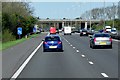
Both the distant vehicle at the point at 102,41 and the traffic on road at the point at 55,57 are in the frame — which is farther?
the distant vehicle at the point at 102,41

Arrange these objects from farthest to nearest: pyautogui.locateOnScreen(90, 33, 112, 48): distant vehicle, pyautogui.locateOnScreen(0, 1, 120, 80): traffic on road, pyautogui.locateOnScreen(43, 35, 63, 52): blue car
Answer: pyautogui.locateOnScreen(90, 33, 112, 48): distant vehicle < pyautogui.locateOnScreen(43, 35, 63, 52): blue car < pyautogui.locateOnScreen(0, 1, 120, 80): traffic on road

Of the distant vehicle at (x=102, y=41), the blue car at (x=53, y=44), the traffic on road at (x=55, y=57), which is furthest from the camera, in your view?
the distant vehicle at (x=102, y=41)

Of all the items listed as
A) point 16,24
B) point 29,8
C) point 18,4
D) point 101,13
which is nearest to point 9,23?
point 16,24

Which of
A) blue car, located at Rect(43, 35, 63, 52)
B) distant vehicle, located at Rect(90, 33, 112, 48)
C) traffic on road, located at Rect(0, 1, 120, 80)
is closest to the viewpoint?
traffic on road, located at Rect(0, 1, 120, 80)

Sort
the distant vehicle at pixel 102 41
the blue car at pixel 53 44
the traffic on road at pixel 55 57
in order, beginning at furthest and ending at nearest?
the distant vehicle at pixel 102 41 → the blue car at pixel 53 44 → the traffic on road at pixel 55 57

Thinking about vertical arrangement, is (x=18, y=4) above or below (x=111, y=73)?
above

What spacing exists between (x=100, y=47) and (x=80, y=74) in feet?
79.8

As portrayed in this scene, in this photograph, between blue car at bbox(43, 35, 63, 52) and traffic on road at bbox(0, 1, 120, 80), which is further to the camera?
blue car at bbox(43, 35, 63, 52)

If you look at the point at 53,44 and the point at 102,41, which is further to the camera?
the point at 102,41

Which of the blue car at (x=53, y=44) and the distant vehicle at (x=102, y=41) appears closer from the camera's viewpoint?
the blue car at (x=53, y=44)

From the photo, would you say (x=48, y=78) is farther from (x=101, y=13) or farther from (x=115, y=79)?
(x=101, y=13)

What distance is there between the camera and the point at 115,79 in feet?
48.7

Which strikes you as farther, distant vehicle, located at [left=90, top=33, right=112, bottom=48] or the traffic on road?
distant vehicle, located at [left=90, top=33, right=112, bottom=48]

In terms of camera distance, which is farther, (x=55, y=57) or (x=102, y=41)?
(x=102, y=41)
